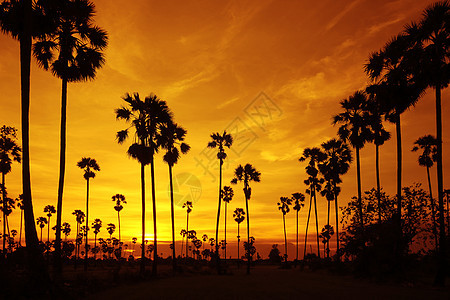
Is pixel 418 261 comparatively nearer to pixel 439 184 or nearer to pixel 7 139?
pixel 439 184

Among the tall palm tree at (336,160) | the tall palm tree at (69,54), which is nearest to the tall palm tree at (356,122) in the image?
→ the tall palm tree at (336,160)

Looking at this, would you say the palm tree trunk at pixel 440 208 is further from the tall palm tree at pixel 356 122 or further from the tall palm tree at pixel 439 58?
the tall palm tree at pixel 356 122

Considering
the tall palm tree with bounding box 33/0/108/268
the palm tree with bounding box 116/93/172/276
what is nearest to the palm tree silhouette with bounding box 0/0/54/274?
the tall palm tree with bounding box 33/0/108/268

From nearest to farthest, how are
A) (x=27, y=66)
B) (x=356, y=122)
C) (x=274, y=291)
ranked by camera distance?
(x=27, y=66), (x=274, y=291), (x=356, y=122)

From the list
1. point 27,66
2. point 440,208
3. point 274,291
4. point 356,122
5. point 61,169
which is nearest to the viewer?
point 27,66

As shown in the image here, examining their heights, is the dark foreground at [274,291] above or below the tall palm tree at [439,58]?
below

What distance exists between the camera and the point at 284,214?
9650cm

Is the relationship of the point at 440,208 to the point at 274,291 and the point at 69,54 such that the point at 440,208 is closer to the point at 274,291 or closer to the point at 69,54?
the point at 274,291

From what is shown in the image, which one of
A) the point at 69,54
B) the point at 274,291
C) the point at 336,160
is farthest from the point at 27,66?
the point at 336,160

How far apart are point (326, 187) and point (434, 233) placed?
32.2 m

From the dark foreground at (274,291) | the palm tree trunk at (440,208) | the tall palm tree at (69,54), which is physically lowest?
the dark foreground at (274,291)

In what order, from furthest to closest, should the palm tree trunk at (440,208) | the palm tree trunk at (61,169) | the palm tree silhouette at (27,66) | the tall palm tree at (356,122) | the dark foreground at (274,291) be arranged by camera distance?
the tall palm tree at (356,122), the palm tree trunk at (440,208), the palm tree trunk at (61,169), the dark foreground at (274,291), the palm tree silhouette at (27,66)

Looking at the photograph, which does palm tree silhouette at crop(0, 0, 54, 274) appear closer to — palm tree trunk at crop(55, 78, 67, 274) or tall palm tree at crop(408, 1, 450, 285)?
palm tree trunk at crop(55, 78, 67, 274)

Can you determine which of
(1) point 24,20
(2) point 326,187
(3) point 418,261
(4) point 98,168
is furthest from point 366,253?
(4) point 98,168
